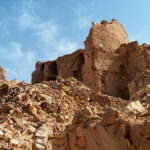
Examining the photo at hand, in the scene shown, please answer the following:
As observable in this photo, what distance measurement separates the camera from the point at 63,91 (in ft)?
34.0

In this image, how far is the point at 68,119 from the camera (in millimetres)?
8758

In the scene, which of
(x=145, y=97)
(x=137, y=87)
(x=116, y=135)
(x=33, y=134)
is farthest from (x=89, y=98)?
(x=116, y=135)

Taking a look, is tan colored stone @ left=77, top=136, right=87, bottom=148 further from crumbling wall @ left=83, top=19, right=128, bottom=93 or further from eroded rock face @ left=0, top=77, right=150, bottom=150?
crumbling wall @ left=83, top=19, right=128, bottom=93

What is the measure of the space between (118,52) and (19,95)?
1014 centimetres

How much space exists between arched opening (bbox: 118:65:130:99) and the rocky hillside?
339 cm

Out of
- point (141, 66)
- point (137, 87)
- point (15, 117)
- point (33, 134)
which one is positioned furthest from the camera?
point (141, 66)

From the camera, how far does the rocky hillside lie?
461 centimetres

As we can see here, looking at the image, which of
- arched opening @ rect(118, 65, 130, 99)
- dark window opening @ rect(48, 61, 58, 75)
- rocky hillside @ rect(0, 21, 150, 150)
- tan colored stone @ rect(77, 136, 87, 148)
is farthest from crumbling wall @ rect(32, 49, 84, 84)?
tan colored stone @ rect(77, 136, 87, 148)

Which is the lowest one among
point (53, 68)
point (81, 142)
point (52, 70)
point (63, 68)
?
point (81, 142)

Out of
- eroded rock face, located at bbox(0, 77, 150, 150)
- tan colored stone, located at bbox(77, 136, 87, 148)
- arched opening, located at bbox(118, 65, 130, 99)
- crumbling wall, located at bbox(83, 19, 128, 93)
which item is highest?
crumbling wall, located at bbox(83, 19, 128, 93)

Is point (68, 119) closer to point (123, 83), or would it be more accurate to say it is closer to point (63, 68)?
point (123, 83)

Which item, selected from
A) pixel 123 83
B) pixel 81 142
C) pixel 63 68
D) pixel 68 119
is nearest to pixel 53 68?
pixel 63 68

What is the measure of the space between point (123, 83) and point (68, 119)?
9.29m

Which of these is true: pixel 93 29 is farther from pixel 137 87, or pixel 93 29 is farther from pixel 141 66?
pixel 137 87
